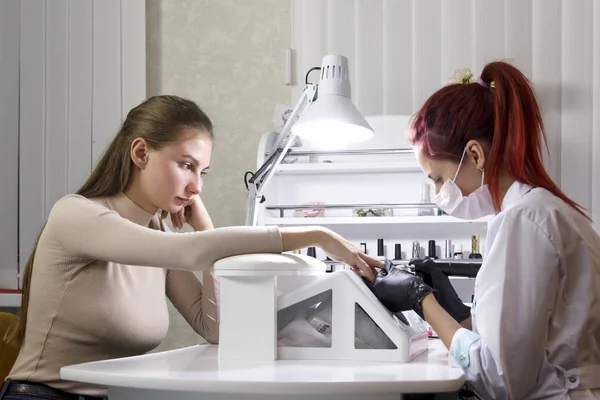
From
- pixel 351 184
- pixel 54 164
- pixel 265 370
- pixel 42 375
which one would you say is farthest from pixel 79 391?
pixel 54 164

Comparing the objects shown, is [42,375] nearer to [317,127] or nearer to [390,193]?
[317,127]

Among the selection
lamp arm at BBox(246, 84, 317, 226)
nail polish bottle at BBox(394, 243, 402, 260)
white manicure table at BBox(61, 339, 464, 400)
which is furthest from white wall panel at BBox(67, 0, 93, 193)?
white manicure table at BBox(61, 339, 464, 400)

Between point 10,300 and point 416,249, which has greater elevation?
point 416,249

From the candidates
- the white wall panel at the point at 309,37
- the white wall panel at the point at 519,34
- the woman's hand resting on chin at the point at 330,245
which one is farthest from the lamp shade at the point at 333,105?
the white wall panel at the point at 519,34

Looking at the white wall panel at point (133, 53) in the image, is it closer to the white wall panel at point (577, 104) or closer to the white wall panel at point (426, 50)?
the white wall panel at point (426, 50)

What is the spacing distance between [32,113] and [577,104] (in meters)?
2.35

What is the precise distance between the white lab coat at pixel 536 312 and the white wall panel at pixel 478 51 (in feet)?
5.54

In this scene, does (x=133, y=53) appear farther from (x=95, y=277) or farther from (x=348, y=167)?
(x=95, y=277)

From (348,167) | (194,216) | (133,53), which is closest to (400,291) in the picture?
(194,216)

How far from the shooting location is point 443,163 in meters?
1.52

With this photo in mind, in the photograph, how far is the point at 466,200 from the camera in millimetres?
1535

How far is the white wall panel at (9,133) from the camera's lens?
10.3ft

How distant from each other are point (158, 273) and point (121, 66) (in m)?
1.79

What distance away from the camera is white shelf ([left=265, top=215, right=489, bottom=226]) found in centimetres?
266
